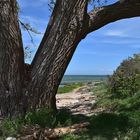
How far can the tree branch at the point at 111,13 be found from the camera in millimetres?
12258

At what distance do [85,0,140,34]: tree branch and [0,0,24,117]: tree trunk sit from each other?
1.82m

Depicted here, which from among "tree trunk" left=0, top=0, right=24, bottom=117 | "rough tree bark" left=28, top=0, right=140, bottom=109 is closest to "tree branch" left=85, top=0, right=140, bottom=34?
"rough tree bark" left=28, top=0, right=140, bottom=109

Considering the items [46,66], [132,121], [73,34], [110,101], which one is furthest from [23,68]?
[110,101]

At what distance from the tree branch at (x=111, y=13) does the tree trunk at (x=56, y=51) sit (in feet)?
1.00

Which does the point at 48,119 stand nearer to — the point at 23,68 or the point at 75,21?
the point at 23,68

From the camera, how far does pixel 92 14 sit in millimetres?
12375

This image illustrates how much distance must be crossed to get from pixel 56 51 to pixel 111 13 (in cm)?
167

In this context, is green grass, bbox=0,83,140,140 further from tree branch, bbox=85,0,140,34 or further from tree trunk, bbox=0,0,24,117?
tree branch, bbox=85,0,140,34

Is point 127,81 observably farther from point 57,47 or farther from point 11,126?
point 11,126

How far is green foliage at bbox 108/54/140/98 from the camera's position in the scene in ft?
57.5

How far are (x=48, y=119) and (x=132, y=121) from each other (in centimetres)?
183

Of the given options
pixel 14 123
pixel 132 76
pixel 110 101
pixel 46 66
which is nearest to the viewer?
pixel 14 123

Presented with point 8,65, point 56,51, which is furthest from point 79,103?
point 8,65

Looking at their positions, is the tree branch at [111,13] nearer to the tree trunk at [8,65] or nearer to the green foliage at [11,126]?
the tree trunk at [8,65]
